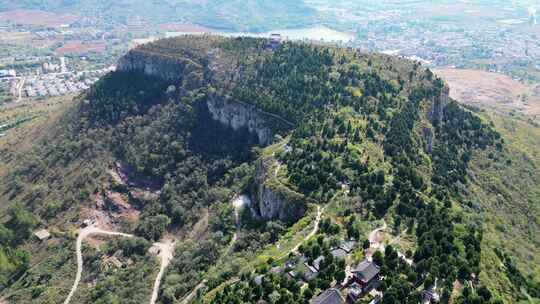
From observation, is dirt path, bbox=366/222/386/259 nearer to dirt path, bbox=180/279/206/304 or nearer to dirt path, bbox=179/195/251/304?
dirt path, bbox=179/195/251/304

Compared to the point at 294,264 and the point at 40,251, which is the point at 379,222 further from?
the point at 40,251

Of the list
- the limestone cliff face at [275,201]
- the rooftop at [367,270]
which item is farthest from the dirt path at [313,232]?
the rooftop at [367,270]

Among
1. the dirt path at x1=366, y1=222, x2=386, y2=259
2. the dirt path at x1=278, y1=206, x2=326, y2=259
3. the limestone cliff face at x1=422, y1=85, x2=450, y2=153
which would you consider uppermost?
the limestone cliff face at x1=422, y1=85, x2=450, y2=153

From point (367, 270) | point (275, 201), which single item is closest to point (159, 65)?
point (275, 201)

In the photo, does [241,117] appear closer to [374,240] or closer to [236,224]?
[236,224]

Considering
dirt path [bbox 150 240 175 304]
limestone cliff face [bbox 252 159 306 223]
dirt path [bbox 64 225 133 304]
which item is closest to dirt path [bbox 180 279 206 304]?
dirt path [bbox 150 240 175 304]

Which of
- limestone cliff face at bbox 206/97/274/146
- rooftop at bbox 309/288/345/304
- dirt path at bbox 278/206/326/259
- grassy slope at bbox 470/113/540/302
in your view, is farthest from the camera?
limestone cliff face at bbox 206/97/274/146

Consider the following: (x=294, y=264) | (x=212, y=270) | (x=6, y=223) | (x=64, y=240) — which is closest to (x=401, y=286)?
(x=294, y=264)
